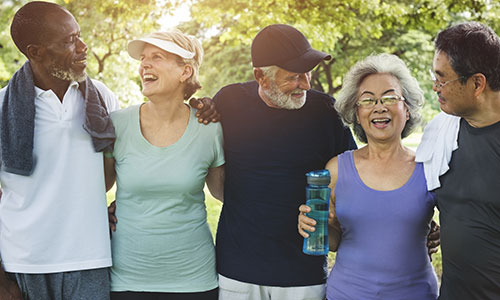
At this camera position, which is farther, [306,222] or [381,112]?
[381,112]

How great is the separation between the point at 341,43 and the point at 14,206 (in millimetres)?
16832

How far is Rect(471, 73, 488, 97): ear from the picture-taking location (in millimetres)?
2684

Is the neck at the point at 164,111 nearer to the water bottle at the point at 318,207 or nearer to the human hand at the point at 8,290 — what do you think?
the water bottle at the point at 318,207

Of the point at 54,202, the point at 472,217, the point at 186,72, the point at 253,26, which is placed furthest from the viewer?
the point at 253,26

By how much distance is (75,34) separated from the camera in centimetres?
311

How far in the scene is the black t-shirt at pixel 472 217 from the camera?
8.40 ft

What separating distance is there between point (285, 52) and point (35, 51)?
1.57 m

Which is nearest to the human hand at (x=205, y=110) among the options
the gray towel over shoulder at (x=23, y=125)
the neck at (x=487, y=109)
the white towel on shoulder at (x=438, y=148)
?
the gray towel over shoulder at (x=23, y=125)

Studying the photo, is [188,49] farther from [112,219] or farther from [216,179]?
[112,219]

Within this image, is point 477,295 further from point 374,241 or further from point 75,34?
Answer: point 75,34

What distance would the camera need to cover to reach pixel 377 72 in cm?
312

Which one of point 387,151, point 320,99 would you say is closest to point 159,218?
point 320,99

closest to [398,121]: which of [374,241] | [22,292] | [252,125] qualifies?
[374,241]

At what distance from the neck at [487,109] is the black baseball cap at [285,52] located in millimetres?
1025
